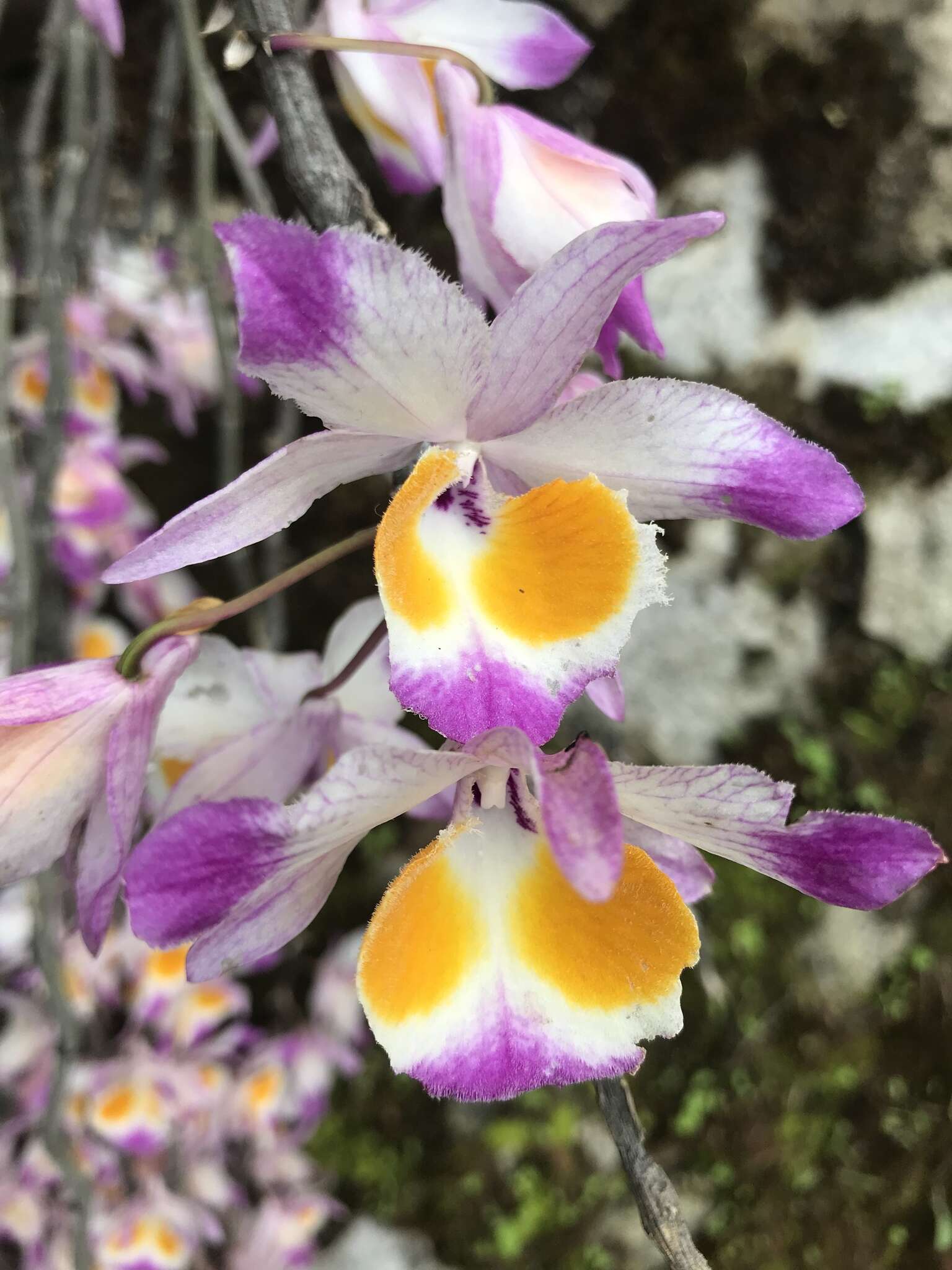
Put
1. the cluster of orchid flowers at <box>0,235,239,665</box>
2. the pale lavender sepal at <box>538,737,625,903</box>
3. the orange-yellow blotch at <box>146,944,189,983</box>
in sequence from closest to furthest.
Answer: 1. the pale lavender sepal at <box>538,737,625,903</box>
2. the cluster of orchid flowers at <box>0,235,239,665</box>
3. the orange-yellow blotch at <box>146,944,189,983</box>

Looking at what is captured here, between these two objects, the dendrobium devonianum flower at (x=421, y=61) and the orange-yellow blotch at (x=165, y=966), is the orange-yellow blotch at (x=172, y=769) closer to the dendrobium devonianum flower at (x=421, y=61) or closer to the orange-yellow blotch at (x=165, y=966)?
the dendrobium devonianum flower at (x=421, y=61)

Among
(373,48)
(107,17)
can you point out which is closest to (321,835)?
(373,48)

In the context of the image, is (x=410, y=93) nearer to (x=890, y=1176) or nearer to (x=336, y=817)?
(x=336, y=817)

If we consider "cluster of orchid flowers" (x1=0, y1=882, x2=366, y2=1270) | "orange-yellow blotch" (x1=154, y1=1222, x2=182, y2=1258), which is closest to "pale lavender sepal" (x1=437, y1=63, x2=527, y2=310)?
"cluster of orchid flowers" (x1=0, y1=882, x2=366, y2=1270)

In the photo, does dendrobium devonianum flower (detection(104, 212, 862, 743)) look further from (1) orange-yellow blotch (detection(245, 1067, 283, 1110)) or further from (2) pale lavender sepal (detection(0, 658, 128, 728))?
(1) orange-yellow blotch (detection(245, 1067, 283, 1110))

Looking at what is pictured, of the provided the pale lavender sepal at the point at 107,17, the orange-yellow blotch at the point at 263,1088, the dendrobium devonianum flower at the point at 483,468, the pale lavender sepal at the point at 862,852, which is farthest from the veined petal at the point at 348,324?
the orange-yellow blotch at the point at 263,1088

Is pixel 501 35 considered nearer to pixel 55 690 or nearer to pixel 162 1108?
pixel 55 690

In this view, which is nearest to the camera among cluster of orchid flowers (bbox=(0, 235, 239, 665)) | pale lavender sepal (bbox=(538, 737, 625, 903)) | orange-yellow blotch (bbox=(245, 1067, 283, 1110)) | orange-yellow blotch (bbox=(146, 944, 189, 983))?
pale lavender sepal (bbox=(538, 737, 625, 903))

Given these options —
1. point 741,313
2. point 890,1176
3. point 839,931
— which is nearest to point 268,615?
point 741,313
